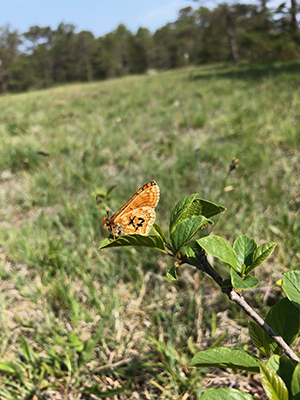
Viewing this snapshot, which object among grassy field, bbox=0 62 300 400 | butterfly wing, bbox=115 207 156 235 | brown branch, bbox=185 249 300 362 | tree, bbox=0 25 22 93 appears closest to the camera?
brown branch, bbox=185 249 300 362

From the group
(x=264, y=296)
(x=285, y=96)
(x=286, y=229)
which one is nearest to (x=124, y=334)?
(x=264, y=296)

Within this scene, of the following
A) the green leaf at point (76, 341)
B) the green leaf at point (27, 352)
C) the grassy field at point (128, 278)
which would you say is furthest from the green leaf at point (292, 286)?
the green leaf at point (27, 352)

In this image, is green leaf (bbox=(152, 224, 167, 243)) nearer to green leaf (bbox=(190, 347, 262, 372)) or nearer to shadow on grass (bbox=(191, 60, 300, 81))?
green leaf (bbox=(190, 347, 262, 372))

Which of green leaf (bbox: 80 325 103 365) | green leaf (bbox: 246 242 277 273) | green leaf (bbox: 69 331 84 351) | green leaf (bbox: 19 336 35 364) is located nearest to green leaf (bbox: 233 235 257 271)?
green leaf (bbox: 246 242 277 273)

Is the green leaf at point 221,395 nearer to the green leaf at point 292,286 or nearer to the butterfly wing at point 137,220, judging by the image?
the green leaf at point 292,286

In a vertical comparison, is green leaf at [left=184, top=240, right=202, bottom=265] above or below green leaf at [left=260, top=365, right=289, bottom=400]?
above

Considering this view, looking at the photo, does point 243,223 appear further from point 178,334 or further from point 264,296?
point 178,334

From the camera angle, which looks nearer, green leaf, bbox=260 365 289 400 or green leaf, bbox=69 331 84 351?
green leaf, bbox=260 365 289 400
